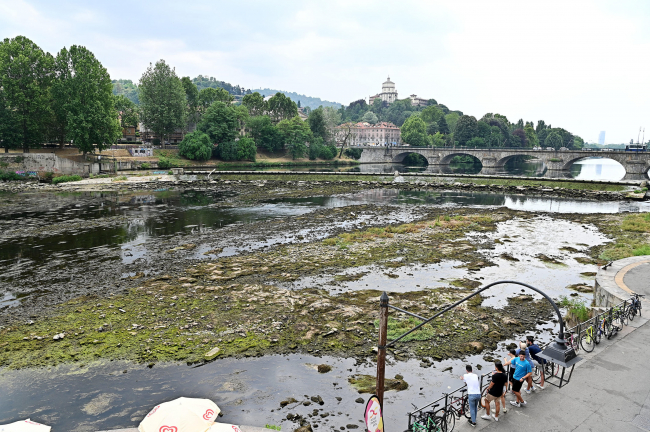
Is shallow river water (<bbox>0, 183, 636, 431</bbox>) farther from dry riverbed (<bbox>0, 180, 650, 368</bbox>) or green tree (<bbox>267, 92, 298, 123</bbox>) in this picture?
green tree (<bbox>267, 92, 298, 123</bbox>)

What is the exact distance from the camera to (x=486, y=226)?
1581 inches

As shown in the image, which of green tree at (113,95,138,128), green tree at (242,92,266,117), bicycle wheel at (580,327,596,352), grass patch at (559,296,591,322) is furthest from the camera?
green tree at (242,92,266,117)

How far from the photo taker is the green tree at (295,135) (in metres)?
124

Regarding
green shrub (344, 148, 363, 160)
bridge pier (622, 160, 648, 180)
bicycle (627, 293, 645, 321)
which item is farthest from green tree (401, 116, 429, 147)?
bicycle (627, 293, 645, 321)

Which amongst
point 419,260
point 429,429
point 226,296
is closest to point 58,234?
point 226,296

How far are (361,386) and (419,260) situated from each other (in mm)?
15455

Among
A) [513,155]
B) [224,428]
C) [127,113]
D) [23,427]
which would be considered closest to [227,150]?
[127,113]

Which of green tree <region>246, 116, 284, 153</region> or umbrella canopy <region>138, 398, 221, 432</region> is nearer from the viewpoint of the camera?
umbrella canopy <region>138, 398, 221, 432</region>

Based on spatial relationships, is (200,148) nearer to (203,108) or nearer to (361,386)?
(203,108)

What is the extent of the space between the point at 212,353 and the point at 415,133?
16347 centimetres

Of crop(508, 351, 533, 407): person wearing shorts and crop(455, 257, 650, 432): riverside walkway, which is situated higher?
crop(508, 351, 533, 407): person wearing shorts

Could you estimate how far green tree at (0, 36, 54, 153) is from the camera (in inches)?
2832

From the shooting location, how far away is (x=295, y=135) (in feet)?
410

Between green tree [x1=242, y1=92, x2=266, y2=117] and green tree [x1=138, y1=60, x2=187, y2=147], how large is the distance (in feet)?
114
